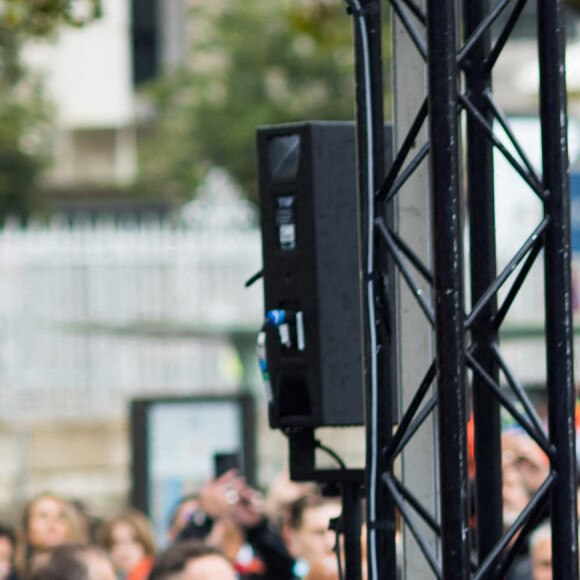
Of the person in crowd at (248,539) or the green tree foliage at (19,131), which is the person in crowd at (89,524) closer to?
the person in crowd at (248,539)

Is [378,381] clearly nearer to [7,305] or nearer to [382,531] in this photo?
[382,531]

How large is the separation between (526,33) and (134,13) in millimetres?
11931

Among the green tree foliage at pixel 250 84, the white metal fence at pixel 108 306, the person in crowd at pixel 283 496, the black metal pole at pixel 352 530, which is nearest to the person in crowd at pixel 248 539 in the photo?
the person in crowd at pixel 283 496

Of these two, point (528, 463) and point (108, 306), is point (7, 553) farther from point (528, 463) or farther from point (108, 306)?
point (108, 306)

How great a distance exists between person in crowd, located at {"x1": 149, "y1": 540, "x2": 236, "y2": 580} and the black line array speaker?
0.82 m

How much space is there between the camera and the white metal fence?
1677cm

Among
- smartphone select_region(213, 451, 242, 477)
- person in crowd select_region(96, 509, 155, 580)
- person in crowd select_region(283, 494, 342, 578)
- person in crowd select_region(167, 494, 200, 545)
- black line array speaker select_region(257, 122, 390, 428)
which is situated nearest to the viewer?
black line array speaker select_region(257, 122, 390, 428)

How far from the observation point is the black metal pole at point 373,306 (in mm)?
3842

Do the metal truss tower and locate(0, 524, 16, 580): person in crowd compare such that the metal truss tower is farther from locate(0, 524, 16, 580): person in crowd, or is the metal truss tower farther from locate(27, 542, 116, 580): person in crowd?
locate(0, 524, 16, 580): person in crowd

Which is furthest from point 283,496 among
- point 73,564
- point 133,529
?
point 73,564

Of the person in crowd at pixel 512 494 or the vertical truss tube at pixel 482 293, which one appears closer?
the vertical truss tube at pixel 482 293

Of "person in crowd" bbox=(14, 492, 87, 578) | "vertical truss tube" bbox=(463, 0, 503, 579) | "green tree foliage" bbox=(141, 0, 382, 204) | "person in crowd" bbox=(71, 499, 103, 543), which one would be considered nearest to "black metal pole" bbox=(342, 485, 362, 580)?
"vertical truss tube" bbox=(463, 0, 503, 579)

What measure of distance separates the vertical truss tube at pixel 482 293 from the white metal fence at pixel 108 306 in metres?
12.5

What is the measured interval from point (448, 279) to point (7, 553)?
4200mm
